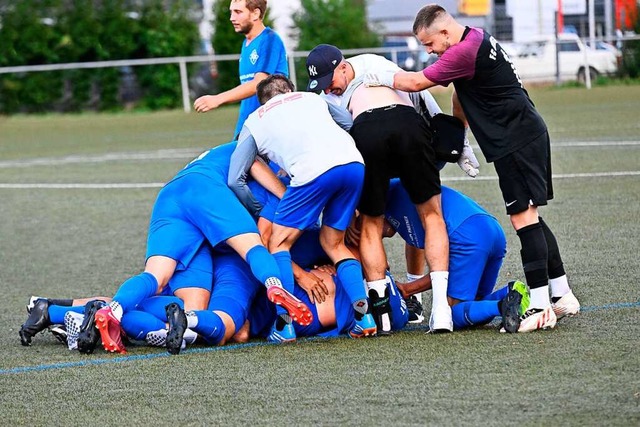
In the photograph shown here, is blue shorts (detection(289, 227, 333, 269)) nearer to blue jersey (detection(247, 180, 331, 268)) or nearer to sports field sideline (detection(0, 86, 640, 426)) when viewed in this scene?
blue jersey (detection(247, 180, 331, 268))

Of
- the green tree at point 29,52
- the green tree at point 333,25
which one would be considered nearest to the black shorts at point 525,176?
the green tree at point 29,52

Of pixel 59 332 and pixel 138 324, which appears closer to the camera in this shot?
pixel 138 324

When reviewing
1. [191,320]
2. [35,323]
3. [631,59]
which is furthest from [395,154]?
[631,59]

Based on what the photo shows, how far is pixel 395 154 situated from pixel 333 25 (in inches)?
1021

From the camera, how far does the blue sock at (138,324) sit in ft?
19.9

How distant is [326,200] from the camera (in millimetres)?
6355

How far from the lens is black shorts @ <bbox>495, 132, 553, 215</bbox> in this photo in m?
6.30

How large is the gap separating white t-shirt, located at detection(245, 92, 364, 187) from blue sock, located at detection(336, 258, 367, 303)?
1.66 feet

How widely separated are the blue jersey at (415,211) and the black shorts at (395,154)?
0.68 ft

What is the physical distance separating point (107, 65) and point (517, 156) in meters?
24.7

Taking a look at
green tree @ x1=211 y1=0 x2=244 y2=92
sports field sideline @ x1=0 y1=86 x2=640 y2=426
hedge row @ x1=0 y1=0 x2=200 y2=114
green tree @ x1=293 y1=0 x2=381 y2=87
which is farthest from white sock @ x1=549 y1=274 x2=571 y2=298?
green tree @ x1=293 y1=0 x2=381 y2=87

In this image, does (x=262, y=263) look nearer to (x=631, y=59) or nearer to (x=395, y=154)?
(x=395, y=154)

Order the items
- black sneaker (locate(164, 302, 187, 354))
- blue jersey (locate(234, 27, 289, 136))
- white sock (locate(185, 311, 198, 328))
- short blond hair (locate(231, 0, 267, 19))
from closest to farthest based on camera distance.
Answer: black sneaker (locate(164, 302, 187, 354))
white sock (locate(185, 311, 198, 328))
short blond hair (locate(231, 0, 267, 19))
blue jersey (locate(234, 27, 289, 136))

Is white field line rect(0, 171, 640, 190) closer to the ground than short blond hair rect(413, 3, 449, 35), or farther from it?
closer to the ground
